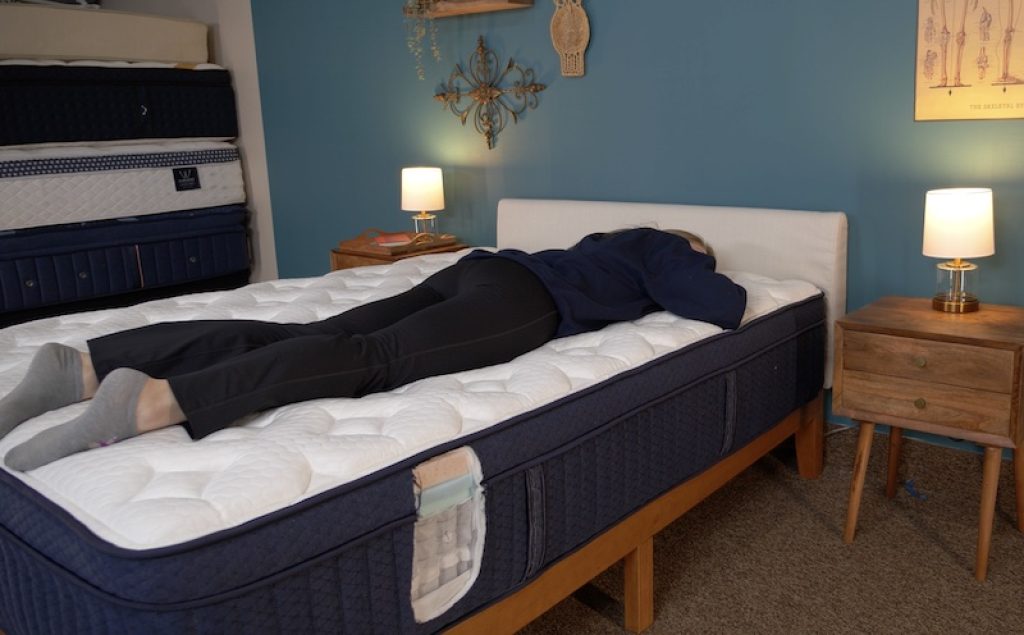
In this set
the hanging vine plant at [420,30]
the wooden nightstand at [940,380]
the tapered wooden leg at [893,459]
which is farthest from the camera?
the hanging vine plant at [420,30]

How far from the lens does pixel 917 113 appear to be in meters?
2.61

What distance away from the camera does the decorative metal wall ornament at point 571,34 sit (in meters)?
3.33

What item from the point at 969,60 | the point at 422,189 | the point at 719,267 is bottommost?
the point at 719,267

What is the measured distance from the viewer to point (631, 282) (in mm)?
2377

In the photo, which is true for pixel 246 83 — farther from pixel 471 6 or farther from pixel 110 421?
pixel 110 421

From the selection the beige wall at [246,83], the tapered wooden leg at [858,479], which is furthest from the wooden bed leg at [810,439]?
the beige wall at [246,83]

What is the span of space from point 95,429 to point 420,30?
284cm

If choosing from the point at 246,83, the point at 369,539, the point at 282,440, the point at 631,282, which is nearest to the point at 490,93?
the point at 631,282

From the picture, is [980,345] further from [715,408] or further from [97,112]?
[97,112]

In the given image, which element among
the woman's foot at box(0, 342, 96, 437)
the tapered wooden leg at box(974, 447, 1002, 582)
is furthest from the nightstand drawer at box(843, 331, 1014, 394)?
the woman's foot at box(0, 342, 96, 437)

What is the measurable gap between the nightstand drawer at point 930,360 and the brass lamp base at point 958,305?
265 millimetres

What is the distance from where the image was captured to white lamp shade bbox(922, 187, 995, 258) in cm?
222

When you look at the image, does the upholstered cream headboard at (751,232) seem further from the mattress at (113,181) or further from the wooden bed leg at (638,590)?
the mattress at (113,181)

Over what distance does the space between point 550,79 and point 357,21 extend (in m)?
→ 1.23
